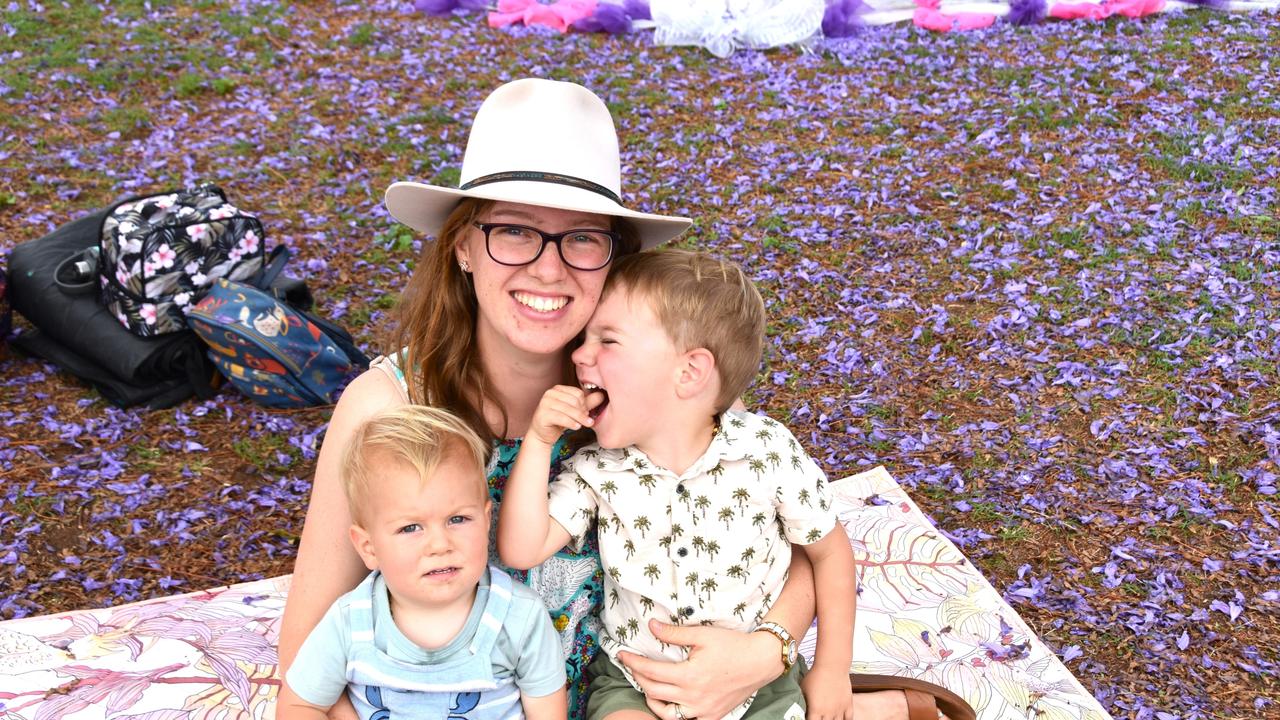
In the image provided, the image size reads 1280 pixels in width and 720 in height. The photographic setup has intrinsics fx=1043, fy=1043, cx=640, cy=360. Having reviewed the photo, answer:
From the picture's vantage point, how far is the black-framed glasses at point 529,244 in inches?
98.0

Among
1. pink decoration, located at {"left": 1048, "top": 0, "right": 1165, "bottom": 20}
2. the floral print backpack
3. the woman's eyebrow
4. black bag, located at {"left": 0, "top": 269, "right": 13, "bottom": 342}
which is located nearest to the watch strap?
the woman's eyebrow

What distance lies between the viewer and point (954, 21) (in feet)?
32.2

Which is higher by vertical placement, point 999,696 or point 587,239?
point 587,239

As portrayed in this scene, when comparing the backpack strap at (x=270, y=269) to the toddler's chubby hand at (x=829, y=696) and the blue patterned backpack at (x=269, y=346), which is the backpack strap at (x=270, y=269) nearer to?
the blue patterned backpack at (x=269, y=346)

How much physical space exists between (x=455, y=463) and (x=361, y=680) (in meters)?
0.54

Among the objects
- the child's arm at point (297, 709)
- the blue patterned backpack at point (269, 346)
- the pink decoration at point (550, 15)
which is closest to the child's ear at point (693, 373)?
the child's arm at point (297, 709)

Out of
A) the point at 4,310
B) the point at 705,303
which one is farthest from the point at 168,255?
the point at 705,303

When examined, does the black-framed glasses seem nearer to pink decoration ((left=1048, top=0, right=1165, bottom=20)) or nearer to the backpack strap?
the backpack strap

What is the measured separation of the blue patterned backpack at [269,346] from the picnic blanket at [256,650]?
1548 millimetres

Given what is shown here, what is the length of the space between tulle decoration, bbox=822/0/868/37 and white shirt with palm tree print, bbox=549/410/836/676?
8013 mm

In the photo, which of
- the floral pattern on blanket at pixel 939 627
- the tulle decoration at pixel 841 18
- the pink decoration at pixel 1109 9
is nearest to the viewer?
the floral pattern on blanket at pixel 939 627

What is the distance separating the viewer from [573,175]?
2.54 meters

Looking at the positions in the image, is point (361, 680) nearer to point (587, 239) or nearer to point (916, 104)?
point (587, 239)

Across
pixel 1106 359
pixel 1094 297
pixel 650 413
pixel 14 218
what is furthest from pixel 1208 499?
pixel 14 218
